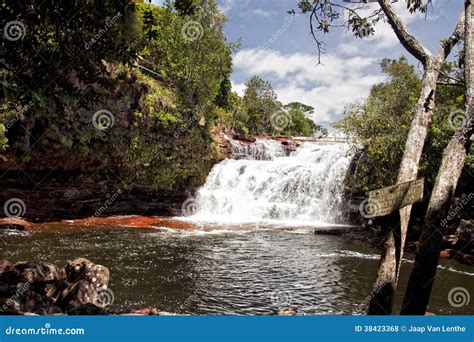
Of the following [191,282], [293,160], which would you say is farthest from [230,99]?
[191,282]

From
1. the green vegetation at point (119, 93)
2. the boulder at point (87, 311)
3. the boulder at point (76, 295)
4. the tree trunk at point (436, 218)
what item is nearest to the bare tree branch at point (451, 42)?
the tree trunk at point (436, 218)

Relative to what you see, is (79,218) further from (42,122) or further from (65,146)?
(42,122)

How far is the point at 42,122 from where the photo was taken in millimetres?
18734

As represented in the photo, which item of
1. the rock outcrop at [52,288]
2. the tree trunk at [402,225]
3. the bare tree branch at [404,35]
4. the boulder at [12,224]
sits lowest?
the boulder at [12,224]

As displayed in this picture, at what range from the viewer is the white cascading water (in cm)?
2523

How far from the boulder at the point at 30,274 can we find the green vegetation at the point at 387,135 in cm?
1702

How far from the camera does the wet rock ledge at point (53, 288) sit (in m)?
6.93

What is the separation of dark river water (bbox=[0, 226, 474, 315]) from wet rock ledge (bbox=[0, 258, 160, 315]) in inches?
28.1

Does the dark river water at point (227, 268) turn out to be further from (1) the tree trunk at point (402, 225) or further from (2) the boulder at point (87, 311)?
(1) the tree trunk at point (402, 225)

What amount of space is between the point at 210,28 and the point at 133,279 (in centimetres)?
2431

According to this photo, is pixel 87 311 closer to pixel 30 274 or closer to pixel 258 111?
pixel 30 274

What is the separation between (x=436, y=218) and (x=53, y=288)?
8113 mm

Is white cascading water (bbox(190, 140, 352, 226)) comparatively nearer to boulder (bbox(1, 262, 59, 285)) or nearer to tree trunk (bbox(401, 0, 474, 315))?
boulder (bbox(1, 262, 59, 285))

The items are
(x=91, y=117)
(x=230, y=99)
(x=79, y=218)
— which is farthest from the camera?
(x=230, y=99)
